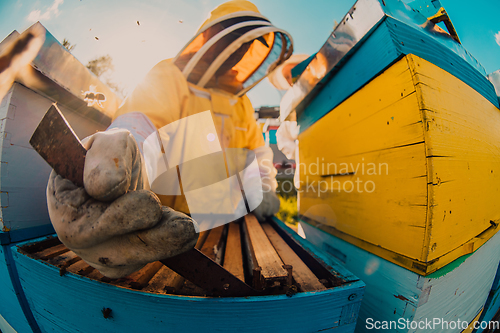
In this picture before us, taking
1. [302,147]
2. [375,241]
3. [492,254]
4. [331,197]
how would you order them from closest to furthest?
[375,241]
[492,254]
[331,197]
[302,147]

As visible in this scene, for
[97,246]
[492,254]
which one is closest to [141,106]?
[97,246]

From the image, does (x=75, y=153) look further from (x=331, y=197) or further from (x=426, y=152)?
(x=331, y=197)

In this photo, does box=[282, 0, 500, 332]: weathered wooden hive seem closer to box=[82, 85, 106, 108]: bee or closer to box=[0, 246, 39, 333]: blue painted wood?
box=[82, 85, 106, 108]: bee

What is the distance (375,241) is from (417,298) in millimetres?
255

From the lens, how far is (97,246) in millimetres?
495

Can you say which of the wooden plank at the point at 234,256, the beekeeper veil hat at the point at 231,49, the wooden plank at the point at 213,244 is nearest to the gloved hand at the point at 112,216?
the wooden plank at the point at 234,256

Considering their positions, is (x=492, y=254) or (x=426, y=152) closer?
(x=426, y=152)

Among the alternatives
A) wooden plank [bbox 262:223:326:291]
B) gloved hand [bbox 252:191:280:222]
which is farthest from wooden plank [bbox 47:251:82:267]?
gloved hand [bbox 252:191:280:222]

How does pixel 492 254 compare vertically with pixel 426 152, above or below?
below

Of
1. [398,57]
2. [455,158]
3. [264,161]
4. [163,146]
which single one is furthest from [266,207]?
[398,57]

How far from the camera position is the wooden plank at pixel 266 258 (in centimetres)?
62

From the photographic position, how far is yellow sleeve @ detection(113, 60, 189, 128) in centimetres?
113

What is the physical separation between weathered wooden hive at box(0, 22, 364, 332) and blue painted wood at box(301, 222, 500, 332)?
26 centimetres

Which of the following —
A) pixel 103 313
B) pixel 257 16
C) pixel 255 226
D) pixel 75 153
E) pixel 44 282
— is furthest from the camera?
pixel 257 16
